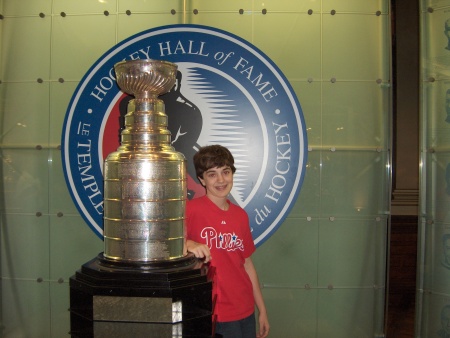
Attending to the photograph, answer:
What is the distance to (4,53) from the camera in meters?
2.04

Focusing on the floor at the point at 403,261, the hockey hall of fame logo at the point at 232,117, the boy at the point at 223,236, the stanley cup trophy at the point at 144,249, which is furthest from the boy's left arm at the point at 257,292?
the floor at the point at 403,261

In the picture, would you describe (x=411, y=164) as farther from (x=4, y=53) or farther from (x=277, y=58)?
(x=4, y=53)

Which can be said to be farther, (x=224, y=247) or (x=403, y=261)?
(x=403, y=261)

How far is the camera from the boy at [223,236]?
153 cm

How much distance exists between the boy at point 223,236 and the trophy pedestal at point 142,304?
1.15ft

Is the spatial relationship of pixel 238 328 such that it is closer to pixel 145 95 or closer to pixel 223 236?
pixel 223 236

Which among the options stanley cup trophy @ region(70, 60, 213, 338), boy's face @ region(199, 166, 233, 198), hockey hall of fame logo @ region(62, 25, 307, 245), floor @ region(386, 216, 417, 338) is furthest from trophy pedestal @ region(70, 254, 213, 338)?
floor @ region(386, 216, 417, 338)

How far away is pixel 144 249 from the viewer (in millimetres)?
1202

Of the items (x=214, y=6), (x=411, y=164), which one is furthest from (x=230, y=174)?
(x=411, y=164)

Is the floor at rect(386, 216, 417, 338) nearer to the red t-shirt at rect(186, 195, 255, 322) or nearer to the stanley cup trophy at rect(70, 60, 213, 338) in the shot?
the red t-shirt at rect(186, 195, 255, 322)

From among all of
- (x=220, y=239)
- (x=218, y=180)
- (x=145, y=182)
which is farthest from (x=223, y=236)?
(x=145, y=182)

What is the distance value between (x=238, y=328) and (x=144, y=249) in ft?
1.77

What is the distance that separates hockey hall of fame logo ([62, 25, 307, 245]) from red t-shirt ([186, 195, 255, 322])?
382 millimetres

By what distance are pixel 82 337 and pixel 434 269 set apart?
138 cm
